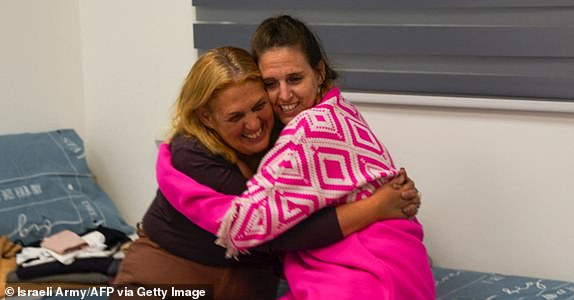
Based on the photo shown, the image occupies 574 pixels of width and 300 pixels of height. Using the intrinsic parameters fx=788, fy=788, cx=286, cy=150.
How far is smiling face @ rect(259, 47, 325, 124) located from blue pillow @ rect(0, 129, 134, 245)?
4.22ft

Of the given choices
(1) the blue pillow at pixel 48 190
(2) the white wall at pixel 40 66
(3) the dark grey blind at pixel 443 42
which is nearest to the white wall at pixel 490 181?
(3) the dark grey blind at pixel 443 42

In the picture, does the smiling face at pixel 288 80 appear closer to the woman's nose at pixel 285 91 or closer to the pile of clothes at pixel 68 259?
the woman's nose at pixel 285 91

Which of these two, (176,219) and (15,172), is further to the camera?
(15,172)

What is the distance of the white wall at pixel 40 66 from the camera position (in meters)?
3.13

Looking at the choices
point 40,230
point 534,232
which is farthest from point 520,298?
point 40,230

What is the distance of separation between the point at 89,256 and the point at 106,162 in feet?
2.70

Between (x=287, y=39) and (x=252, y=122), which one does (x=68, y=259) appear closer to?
(x=252, y=122)

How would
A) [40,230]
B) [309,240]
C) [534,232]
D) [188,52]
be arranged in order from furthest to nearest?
[188,52]
[40,230]
[534,232]
[309,240]

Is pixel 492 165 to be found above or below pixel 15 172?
above

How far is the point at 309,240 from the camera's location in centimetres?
193

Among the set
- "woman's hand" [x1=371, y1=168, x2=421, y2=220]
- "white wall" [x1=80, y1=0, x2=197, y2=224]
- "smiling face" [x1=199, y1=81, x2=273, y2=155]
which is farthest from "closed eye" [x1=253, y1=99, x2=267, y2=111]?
"white wall" [x1=80, y1=0, x2=197, y2=224]

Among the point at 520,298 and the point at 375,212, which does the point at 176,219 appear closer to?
the point at 375,212

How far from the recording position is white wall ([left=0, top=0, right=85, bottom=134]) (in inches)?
123

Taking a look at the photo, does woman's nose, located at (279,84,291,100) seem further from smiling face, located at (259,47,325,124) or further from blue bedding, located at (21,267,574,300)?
blue bedding, located at (21,267,574,300)
